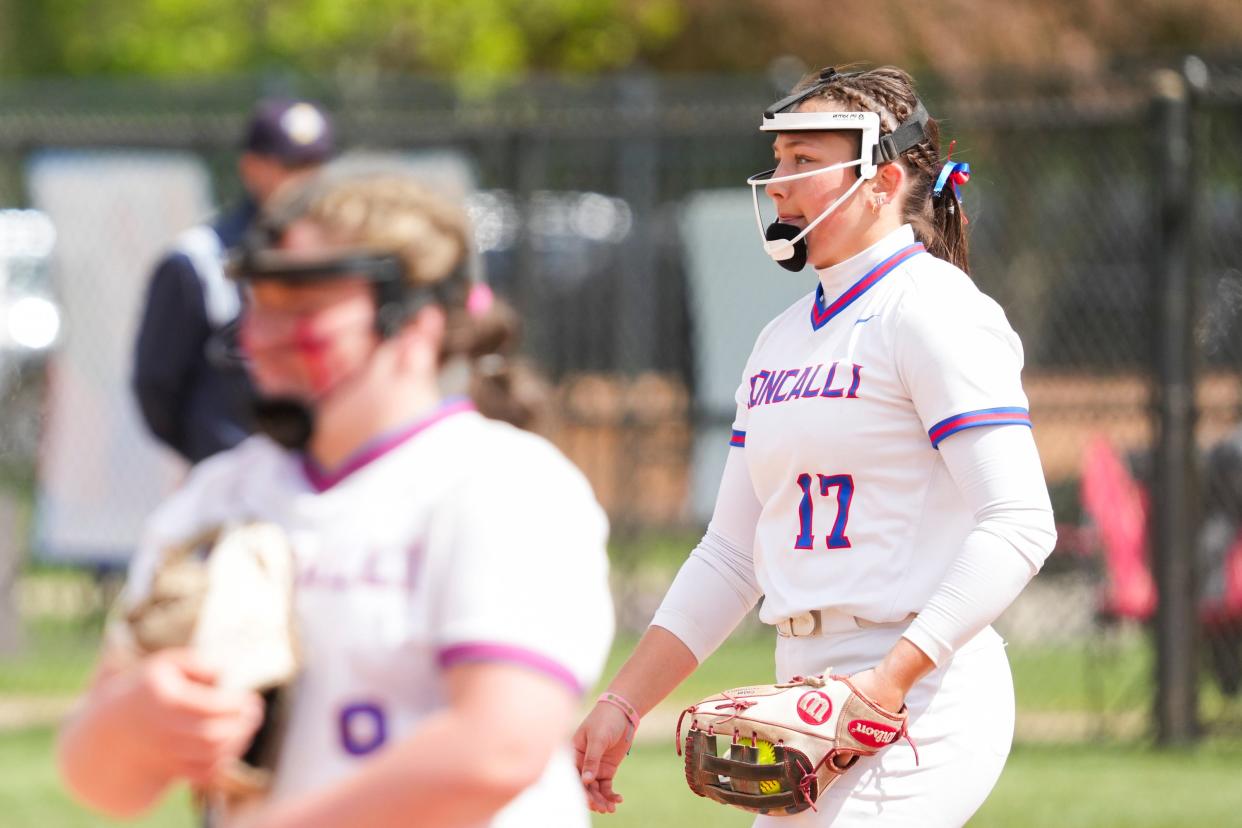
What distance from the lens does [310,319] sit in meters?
2.18

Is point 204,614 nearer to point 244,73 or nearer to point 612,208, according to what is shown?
point 612,208

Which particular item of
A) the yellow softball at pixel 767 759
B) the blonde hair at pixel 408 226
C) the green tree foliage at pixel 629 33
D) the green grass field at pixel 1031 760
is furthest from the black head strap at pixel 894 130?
the green tree foliage at pixel 629 33

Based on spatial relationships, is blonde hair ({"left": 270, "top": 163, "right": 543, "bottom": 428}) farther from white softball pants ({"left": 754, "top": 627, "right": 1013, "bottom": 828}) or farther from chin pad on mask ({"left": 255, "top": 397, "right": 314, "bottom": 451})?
white softball pants ({"left": 754, "top": 627, "right": 1013, "bottom": 828})

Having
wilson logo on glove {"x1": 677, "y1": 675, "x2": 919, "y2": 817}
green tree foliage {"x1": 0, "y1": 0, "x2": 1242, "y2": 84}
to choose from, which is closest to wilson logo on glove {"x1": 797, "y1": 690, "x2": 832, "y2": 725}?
wilson logo on glove {"x1": 677, "y1": 675, "x2": 919, "y2": 817}

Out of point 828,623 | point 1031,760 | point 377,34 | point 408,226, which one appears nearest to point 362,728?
point 408,226

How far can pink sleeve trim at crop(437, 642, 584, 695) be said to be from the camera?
2078 millimetres

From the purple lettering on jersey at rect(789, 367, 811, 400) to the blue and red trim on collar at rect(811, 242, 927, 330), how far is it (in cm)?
12

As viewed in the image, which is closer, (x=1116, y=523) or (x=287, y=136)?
(x=287, y=136)

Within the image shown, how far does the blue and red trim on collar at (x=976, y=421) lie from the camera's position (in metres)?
3.04

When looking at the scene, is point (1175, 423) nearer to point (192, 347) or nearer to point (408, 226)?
point (192, 347)

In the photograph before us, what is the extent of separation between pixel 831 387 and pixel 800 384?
0.08 m

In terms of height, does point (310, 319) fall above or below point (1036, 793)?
above

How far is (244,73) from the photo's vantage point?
21.4 m

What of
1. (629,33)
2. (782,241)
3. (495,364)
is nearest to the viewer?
(495,364)
